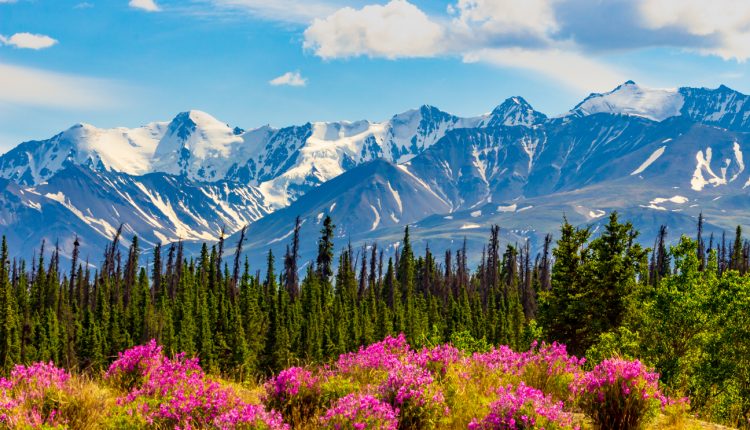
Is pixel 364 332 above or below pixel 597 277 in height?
below

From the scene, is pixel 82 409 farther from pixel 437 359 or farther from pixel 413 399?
pixel 437 359

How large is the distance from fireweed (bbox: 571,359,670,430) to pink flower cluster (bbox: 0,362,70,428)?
26.3 feet

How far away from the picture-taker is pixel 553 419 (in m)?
9.69

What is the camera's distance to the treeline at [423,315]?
86.9 feet

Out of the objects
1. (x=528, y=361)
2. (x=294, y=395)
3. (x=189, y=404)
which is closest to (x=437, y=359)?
(x=528, y=361)

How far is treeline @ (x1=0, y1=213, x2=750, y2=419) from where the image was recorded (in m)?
26.5

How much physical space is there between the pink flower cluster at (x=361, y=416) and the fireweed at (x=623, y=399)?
11.9 ft

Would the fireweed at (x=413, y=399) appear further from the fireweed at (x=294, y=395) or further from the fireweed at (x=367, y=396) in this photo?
the fireweed at (x=294, y=395)

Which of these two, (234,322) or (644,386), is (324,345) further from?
(644,386)

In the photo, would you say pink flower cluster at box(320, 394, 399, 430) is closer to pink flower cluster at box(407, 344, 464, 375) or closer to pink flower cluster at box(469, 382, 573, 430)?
pink flower cluster at box(469, 382, 573, 430)

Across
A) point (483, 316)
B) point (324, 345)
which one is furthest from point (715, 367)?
point (483, 316)

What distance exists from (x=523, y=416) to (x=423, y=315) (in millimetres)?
106928

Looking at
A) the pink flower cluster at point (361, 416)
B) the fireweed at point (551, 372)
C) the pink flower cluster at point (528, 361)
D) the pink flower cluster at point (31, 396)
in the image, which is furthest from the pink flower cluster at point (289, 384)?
the fireweed at point (551, 372)

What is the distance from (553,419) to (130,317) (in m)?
108
